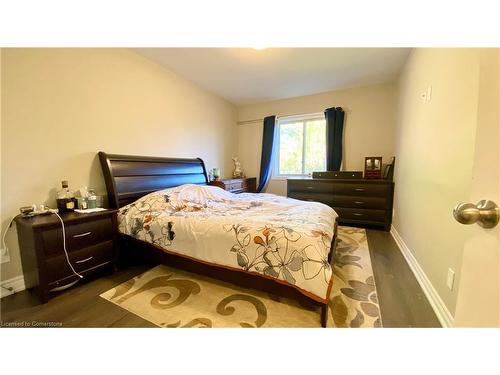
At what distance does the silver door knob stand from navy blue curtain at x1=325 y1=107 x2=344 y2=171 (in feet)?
11.3

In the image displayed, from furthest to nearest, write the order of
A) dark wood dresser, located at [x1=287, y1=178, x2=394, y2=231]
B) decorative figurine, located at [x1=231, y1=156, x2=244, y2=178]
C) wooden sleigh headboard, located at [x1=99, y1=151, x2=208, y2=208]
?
decorative figurine, located at [x1=231, y1=156, x2=244, y2=178], dark wood dresser, located at [x1=287, y1=178, x2=394, y2=231], wooden sleigh headboard, located at [x1=99, y1=151, x2=208, y2=208]

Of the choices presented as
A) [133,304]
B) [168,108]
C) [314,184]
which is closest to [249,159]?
[314,184]

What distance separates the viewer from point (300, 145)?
4.28 metres

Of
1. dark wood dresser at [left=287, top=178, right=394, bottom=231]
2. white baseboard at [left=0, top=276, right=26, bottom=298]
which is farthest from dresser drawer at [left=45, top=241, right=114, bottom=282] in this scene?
dark wood dresser at [left=287, top=178, right=394, bottom=231]

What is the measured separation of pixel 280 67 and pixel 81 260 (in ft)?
10.6

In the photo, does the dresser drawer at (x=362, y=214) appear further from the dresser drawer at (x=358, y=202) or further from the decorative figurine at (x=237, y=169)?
the decorative figurine at (x=237, y=169)

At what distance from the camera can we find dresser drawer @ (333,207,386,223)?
3.23 m

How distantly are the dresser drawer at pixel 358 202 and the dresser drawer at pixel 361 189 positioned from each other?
53 mm

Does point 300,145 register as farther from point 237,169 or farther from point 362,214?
point 362,214

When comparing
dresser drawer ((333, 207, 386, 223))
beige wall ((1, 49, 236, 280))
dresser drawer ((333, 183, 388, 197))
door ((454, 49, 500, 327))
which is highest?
beige wall ((1, 49, 236, 280))

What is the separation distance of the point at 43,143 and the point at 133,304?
162cm

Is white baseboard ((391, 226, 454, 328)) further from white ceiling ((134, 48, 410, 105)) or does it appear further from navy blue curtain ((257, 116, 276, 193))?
navy blue curtain ((257, 116, 276, 193))

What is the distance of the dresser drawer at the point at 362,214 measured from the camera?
10.6ft
